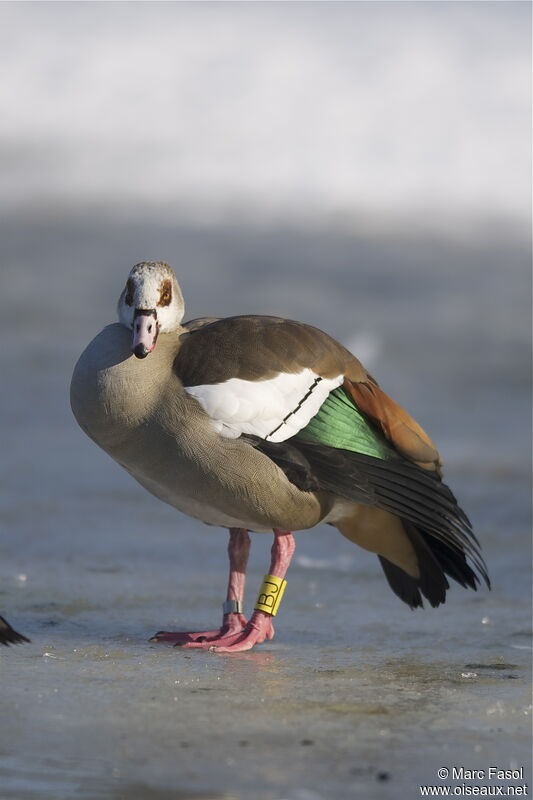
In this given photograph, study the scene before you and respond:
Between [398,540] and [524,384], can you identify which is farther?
[524,384]

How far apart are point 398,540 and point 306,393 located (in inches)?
31.4

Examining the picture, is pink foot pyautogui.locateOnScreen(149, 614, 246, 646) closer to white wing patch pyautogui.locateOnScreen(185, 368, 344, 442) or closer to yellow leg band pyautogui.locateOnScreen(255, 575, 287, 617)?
yellow leg band pyautogui.locateOnScreen(255, 575, 287, 617)

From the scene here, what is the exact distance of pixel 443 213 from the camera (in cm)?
1700

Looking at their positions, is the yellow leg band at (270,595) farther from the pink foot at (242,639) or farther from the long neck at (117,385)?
the long neck at (117,385)

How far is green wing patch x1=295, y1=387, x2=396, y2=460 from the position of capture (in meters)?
4.47

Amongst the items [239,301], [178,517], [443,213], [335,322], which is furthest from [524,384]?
[443,213]

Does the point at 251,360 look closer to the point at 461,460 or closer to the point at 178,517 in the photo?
the point at 178,517

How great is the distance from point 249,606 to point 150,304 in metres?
1.79

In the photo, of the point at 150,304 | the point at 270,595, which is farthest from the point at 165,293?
the point at 270,595

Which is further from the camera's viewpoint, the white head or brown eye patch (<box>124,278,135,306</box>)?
brown eye patch (<box>124,278,135,306</box>)

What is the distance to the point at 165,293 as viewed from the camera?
4.51 meters

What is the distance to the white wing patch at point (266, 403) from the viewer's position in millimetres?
4273

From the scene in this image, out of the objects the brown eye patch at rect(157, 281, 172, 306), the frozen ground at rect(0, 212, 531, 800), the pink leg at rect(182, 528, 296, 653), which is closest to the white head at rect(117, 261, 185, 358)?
the brown eye patch at rect(157, 281, 172, 306)

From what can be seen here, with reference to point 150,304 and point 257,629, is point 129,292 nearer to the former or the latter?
point 150,304
